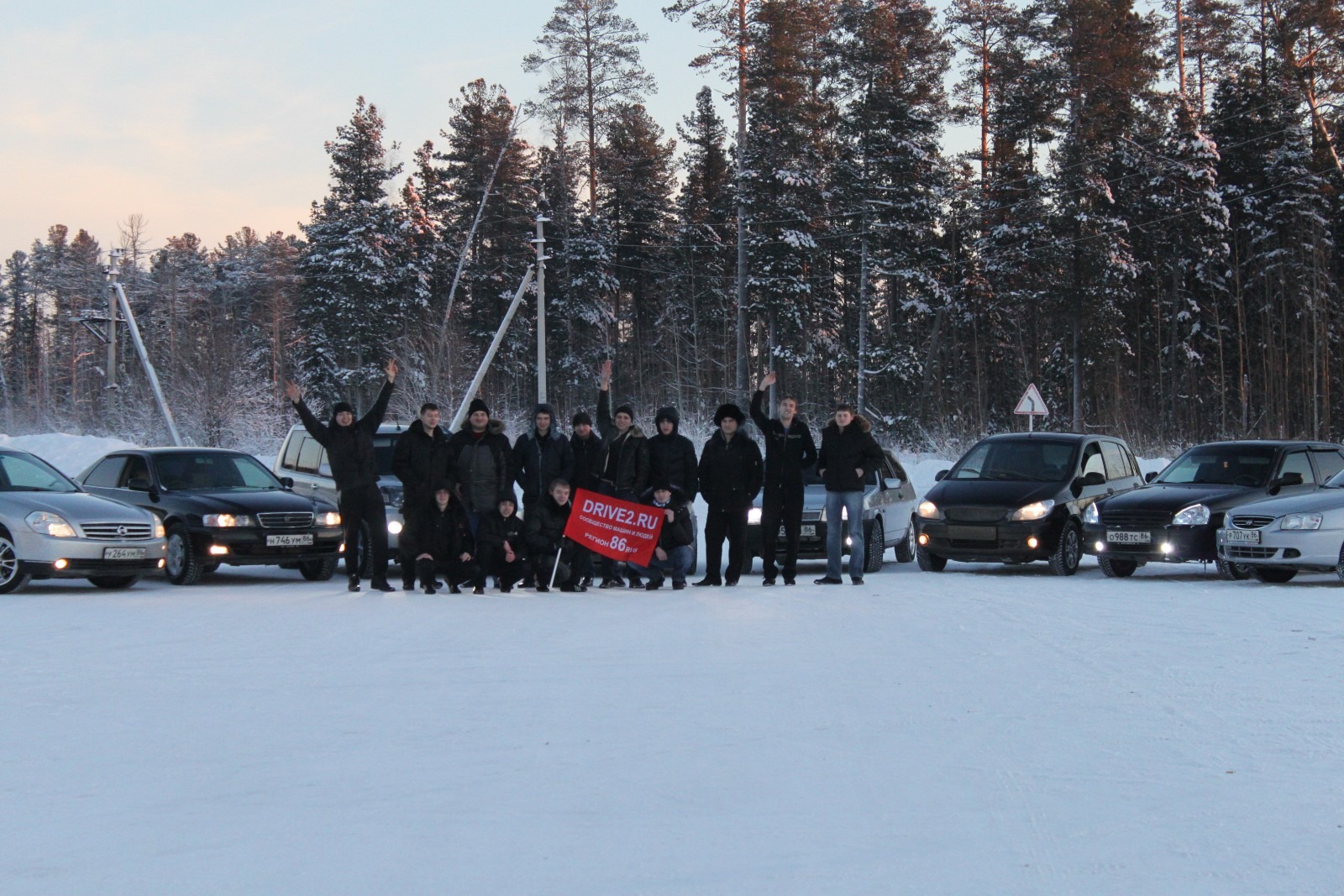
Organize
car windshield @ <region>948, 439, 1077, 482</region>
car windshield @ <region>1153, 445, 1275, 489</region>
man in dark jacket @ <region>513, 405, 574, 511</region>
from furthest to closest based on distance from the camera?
1. car windshield @ <region>948, 439, 1077, 482</region>
2. car windshield @ <region>1153, 445, 1275, 489</region>
3. man in dark jacket @ <region>513, 405, 574, 511</region>

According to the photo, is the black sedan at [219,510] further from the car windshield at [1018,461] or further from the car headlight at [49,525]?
the car windshield at [1018,461]

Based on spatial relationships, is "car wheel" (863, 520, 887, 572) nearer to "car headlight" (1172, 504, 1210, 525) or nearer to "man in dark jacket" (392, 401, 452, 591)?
"car headlight" (1172, 504, 1210, 525)

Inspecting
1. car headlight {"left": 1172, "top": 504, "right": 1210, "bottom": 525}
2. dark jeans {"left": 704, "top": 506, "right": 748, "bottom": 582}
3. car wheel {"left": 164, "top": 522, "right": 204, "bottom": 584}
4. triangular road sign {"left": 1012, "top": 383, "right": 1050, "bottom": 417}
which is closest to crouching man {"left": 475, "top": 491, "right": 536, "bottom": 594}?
dark jeans {"left": 704, "top": 506, "right": 748, "bottom": 582}

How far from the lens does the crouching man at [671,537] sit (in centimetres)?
1530

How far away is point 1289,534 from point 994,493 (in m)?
3.46

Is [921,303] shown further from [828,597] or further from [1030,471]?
[828,597]

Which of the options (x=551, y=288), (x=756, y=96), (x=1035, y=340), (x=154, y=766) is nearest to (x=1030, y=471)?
(x=154, y=766)

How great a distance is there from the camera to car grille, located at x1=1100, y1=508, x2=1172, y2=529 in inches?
665

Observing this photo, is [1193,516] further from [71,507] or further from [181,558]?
[71,507]

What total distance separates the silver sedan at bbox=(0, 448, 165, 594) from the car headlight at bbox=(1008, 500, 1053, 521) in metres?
9.64

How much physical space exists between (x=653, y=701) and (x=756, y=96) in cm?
3935

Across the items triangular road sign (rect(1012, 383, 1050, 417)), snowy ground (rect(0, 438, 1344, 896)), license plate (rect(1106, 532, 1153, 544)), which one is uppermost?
triangular road sign (rect(1012, 383, 1050, 417))

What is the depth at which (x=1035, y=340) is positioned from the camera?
185ft

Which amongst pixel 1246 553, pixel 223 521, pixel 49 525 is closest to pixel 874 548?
pixel 1246 553
